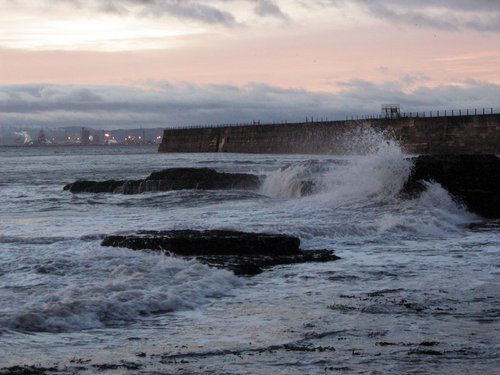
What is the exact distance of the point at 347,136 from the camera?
250ft

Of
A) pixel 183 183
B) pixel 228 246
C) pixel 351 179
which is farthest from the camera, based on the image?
pixel 183 183

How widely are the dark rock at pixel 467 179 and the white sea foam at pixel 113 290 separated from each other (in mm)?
10469

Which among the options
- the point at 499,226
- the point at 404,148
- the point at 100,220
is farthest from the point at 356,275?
the point at 404,148

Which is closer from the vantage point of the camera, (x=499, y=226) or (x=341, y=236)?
(x=341, y=236)

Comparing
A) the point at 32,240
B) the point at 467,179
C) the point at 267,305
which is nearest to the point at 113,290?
the point at 267,305

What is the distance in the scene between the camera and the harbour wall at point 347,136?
61.0 m

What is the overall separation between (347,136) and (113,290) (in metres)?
68.6

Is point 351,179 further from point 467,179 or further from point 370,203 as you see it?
point 467,179

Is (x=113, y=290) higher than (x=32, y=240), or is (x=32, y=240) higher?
(x=113, y=290)

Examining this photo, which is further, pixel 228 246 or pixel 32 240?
pixel 32 240

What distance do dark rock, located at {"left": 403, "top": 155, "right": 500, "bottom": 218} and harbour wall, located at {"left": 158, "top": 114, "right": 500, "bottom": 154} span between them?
40.0 meters

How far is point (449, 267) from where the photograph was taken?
10.7m

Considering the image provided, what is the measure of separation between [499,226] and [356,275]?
7.54 m

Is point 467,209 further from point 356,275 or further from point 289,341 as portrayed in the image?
point 289,341
